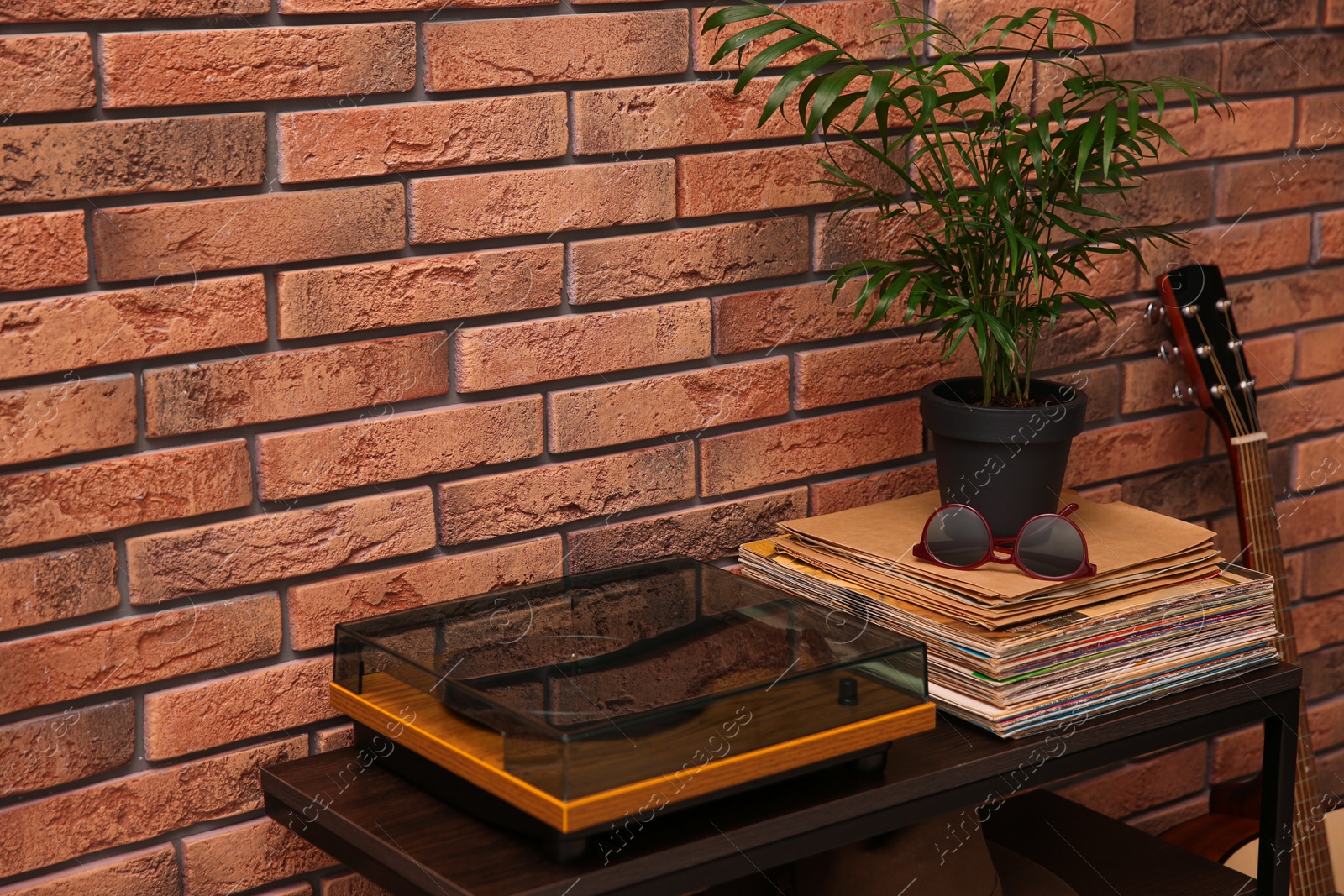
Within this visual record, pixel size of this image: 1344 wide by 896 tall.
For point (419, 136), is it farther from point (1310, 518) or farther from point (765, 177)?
point (1310, 518)

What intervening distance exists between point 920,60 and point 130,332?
91cm

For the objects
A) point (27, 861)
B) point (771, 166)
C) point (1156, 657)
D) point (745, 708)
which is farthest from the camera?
point (771, 166)

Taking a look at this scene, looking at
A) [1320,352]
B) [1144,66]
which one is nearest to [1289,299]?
Result: [1320,352]

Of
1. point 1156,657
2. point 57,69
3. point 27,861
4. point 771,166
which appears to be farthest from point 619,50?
point 27,861

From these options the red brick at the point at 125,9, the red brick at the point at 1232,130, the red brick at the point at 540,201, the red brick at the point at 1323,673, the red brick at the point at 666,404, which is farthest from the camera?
the red brick at the point at 1323,673

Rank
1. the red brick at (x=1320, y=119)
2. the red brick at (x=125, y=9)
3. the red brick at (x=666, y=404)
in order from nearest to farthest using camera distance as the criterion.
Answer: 1. the red brick at (x=125, y=9)
2. the red brick at (x=666, y=404)
3. the red brick at (x=1320, y=119)

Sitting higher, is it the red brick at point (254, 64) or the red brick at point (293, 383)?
the red brick at point (254, 64)

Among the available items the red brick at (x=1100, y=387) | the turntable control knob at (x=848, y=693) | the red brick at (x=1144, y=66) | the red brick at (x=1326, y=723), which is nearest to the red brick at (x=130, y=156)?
the turntable control knob at (x=848, y=693)

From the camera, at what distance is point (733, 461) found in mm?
1473

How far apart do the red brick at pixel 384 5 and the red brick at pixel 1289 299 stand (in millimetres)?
1074

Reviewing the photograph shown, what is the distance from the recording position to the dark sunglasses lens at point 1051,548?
4.07 feet

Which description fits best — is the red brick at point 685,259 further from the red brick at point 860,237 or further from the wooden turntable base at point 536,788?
the wooden turntable base at point 536,788

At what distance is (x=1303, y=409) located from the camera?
1902mm

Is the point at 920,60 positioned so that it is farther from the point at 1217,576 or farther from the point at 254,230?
the point at 254,230
